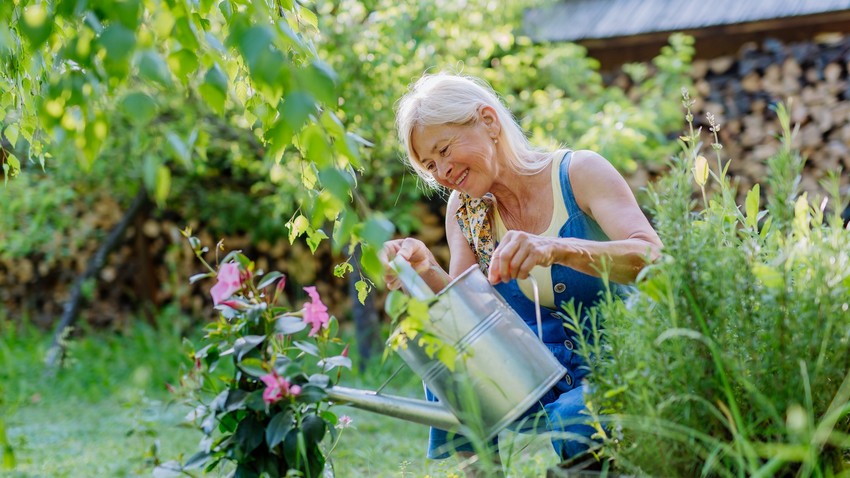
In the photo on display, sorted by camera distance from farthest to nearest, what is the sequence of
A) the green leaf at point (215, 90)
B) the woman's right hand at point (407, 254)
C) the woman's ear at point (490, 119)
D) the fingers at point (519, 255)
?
1. the woman's ear at point (490, 119)
2. the woman's right hand at point (407, 254)
3. the fingers at point (519, 255)
4. the green leaf at point (215, 90)

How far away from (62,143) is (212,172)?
4621mm

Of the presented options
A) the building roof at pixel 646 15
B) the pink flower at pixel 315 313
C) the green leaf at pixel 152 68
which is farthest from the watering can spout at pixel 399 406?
the building roof at pixel 646 15

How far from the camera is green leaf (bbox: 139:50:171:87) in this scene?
932mm

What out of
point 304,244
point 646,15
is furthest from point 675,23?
point 304,244

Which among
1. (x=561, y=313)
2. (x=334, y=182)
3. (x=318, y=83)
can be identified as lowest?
(x=561, y=313)

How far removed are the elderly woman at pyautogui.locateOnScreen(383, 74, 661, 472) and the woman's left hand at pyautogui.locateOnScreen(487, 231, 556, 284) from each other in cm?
21

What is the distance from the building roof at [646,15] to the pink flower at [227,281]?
3.84 meters

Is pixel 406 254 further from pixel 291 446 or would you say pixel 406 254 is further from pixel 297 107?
pixel 297 107

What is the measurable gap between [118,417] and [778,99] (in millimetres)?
3794

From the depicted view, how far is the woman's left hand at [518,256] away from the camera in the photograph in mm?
1564

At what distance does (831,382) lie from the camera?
4.27 feet

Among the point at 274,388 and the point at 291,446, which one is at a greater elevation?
the point at 274,388

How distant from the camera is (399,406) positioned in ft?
4.79

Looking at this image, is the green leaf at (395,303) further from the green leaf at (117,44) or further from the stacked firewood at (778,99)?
the stacked firewood at (778,99)
